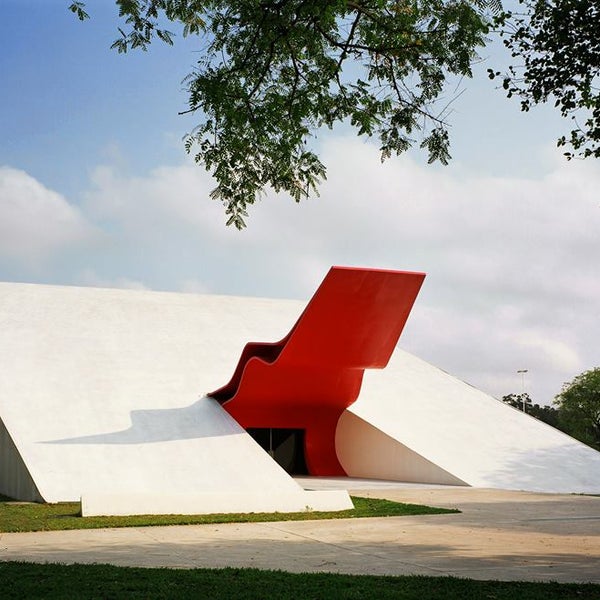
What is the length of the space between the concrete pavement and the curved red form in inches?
208

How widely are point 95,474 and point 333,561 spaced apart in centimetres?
905

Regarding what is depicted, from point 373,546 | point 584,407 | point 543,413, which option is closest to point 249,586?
point 373,546

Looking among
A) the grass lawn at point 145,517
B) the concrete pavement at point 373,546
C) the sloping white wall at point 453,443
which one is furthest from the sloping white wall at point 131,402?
the sloping white wall at point 453,443

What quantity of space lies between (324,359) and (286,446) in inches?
177

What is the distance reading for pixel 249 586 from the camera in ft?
24.0

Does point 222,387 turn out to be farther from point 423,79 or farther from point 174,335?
point 423,79

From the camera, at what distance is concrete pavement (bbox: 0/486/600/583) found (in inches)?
342

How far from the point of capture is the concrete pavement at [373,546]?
28.5ft

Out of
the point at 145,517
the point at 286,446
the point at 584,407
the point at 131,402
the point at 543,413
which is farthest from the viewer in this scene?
the point at 543,413

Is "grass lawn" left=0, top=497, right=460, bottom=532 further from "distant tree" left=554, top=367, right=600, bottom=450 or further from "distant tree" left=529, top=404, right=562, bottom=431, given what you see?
"distant tree" left=529, top=404, right=562, bottom=431

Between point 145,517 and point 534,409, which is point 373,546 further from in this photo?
point 534,409

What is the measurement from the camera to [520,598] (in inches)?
273

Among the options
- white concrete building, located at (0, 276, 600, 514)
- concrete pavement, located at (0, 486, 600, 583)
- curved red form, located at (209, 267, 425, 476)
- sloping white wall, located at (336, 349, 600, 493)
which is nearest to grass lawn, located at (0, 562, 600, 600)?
concrete pavement, located at (0, 486, 600, 583)

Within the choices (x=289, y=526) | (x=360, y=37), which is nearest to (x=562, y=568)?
(x=289, y=526)
